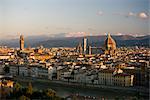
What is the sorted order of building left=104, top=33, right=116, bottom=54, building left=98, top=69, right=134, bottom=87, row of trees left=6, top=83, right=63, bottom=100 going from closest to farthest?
row of trees left=6, top=83, right=63, bottom=100 < building left=98, top=69, right=134, bottom=87 < building left=104, top=33, right=116, bottom=54

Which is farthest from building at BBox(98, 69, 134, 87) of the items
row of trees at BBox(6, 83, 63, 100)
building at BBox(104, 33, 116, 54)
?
building at BBox(104, 33, 116, 54)

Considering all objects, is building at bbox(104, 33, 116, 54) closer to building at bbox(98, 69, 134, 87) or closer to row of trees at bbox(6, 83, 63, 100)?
building at bbox(98, 69, 134, 87)

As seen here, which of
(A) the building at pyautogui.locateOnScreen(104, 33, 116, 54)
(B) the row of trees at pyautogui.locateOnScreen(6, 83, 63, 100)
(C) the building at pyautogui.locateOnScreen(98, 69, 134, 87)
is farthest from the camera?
(A) the building at pyautogui.locateOnScreen(104, 33, 116, 54)

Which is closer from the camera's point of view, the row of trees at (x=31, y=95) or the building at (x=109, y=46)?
the row of trees at (x=31, y=95)

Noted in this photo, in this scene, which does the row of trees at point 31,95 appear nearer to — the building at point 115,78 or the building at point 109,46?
the building at point 115,78

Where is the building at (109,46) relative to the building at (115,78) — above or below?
above

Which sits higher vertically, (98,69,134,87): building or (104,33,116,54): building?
(104,33,116,54): building

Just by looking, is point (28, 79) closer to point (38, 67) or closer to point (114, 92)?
point (38, 67)

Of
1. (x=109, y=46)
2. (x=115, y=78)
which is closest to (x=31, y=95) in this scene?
(x=115, y=78)

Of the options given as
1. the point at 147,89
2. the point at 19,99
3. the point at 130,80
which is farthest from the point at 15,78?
the point at 19,99

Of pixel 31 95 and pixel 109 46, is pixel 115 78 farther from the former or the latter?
pixel 109 46

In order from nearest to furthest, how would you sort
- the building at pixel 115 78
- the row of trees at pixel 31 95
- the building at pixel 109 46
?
1. the row of trees at pixel 31 95
2. the building at pixel 115 78
3. the building at pixel 109 46

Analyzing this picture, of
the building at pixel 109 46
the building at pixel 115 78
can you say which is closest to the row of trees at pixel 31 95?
the building at pixel 115 78
